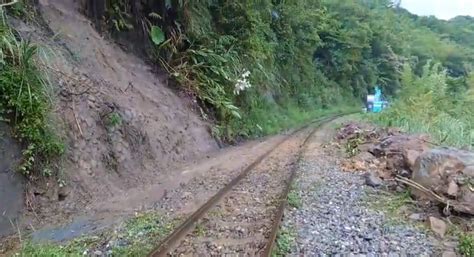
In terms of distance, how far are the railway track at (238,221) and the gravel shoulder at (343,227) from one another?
0.23 m

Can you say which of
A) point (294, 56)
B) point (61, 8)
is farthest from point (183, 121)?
point (294, 56)

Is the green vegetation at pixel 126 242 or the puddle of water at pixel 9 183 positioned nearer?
the green vegetation at pixel 126 242

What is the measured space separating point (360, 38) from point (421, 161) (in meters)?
33.8

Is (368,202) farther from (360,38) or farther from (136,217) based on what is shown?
(360,38)

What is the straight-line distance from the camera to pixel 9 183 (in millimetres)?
5754

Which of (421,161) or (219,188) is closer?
(421,161)

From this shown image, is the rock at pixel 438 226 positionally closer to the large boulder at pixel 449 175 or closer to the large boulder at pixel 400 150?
the large boulder at pixel 449 175

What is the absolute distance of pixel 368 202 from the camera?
661 cm

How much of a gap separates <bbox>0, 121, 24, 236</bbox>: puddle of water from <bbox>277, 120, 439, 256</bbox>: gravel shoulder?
10.7ft

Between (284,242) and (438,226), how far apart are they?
6.30 ft

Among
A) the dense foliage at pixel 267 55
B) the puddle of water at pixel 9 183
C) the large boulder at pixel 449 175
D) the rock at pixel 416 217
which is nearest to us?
the puddle of water at pixel 9 183

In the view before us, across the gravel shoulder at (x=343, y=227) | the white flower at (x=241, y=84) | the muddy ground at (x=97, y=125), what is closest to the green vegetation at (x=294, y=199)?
the gravel shoulder at (x=343, y=227)

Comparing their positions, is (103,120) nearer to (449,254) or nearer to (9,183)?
(9,183)

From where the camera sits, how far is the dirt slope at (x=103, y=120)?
22.7 feet
